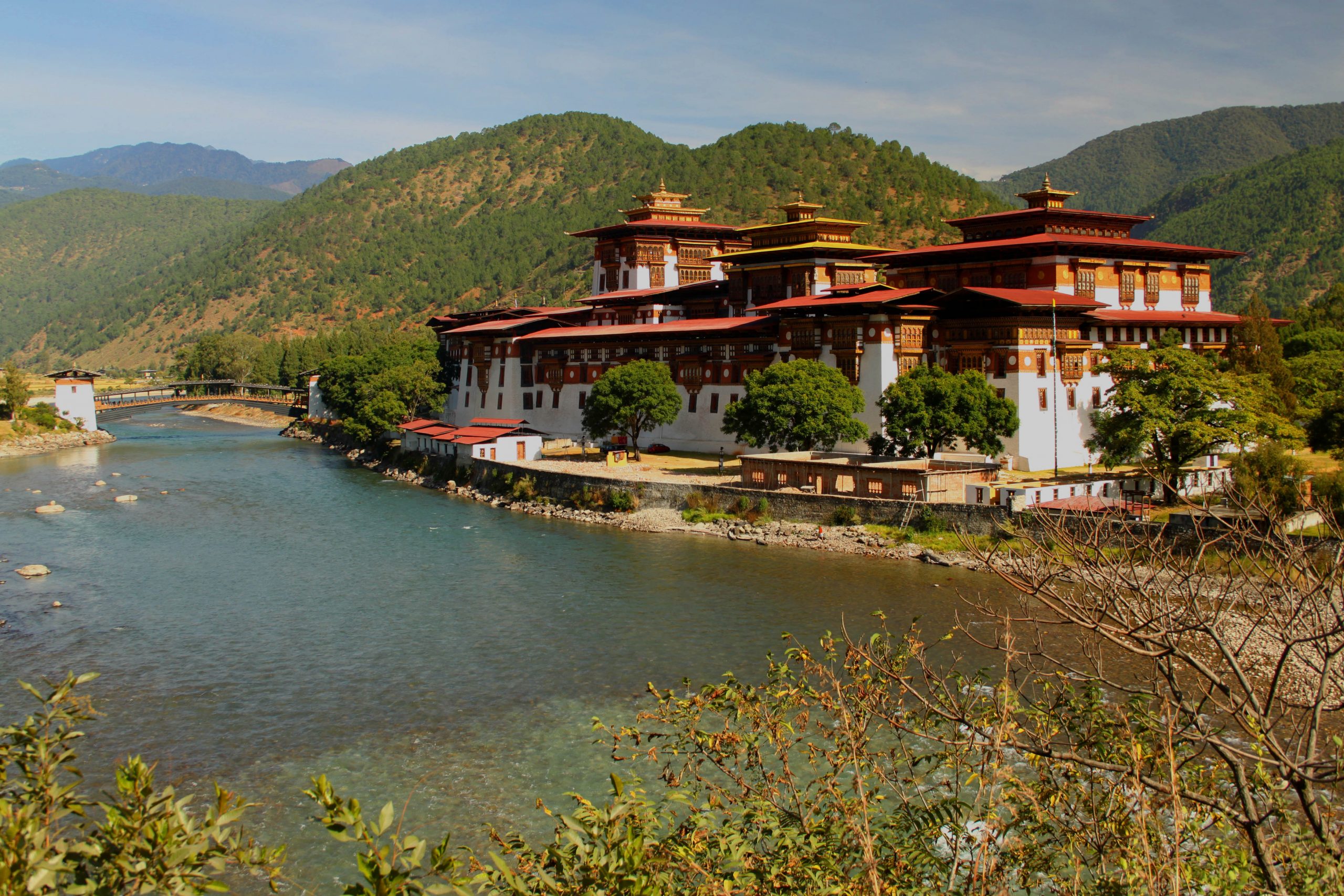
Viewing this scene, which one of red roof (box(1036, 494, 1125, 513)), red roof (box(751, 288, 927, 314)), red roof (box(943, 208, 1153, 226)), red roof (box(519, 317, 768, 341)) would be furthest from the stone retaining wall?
red roof (box(943, 208, 1153, 226))

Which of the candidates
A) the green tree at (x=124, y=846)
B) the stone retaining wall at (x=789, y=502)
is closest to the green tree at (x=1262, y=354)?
the stone retaining wall at (x=789, y=502)

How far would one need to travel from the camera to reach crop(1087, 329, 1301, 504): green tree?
137ft

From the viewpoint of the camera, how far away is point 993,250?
59.5 meters

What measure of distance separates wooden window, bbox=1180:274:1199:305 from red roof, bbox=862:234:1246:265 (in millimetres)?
1337

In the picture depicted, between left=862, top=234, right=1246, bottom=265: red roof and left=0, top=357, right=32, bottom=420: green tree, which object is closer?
left=862, top=234, right=1246, bottom=265: red roof

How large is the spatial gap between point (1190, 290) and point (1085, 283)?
373 inches

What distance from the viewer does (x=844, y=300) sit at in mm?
55562

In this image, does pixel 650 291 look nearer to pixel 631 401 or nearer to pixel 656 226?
pixel 656 226

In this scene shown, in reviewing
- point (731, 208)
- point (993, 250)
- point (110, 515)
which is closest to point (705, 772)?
point (110, 515)

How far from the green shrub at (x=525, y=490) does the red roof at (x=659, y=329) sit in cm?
1365

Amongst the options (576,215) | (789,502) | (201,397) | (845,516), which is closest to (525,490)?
(789,502)

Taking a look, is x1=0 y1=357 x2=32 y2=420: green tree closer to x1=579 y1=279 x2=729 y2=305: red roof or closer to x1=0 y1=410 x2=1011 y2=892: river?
x1=0 y1=410 x2=1011 y2=892: river

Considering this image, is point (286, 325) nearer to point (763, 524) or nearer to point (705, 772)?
point (763, 524)

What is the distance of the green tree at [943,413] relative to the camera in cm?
4947
